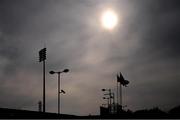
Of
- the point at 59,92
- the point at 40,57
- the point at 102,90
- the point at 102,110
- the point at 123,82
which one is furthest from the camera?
the point at 102,90

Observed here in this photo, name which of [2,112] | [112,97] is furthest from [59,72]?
[112,97]

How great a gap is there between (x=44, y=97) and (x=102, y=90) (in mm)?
42229

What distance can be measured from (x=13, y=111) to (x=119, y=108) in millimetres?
62982

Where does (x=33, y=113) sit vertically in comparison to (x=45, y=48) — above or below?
below

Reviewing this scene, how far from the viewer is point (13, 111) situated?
87.5 ft

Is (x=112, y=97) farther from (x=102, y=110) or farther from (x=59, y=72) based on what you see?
(x=59, y=72)

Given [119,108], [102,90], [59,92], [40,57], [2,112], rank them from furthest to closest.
Answer: [102,90], [119,108], [40,57], [59,92], [2,112]

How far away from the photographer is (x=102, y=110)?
268ft

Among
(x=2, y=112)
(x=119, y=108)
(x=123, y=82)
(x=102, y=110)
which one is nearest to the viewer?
(x=2, y=112)

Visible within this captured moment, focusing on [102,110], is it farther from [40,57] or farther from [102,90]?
[40,57]

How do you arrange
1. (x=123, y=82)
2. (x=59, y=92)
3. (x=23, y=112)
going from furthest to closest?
(x=123, y=82) < (x=59, y=92) < (x=23, y=112)

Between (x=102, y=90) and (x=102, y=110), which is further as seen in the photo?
(x=102, y=90)

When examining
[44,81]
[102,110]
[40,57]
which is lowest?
[102,110]

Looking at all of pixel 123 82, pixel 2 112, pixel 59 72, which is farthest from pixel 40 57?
pixel 2 112
